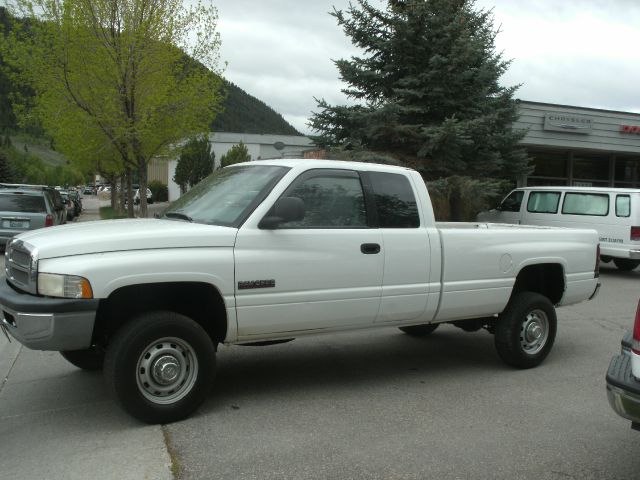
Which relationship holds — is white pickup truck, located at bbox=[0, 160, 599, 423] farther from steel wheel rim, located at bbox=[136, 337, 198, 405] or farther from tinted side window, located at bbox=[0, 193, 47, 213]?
tinted side window, located at bbox=[0, 193, 47, 213]

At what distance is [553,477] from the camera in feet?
12.3

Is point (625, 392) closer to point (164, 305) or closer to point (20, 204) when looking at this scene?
point (164, 305)

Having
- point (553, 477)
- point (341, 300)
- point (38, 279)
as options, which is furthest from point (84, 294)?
point (553, 477)

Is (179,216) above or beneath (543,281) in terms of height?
above

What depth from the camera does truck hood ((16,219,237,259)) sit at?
416 centimetres

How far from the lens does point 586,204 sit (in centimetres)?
1435

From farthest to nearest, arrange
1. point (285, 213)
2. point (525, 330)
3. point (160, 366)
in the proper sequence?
point (525, 330), point (285, 213), point (160, 366)

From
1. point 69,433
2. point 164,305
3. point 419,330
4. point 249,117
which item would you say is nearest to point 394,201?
point 164,305

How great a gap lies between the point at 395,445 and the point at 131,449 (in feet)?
5.71

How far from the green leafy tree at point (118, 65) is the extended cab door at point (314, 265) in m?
13.3

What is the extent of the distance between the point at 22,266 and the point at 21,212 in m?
11.6

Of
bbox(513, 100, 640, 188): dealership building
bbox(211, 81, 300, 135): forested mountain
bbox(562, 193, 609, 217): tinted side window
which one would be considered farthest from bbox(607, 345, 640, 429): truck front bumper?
bbox(211, 81, 300, 135): forested mountain

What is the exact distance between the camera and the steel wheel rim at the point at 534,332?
20.2 ft

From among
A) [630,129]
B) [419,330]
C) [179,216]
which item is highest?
[630,129]
